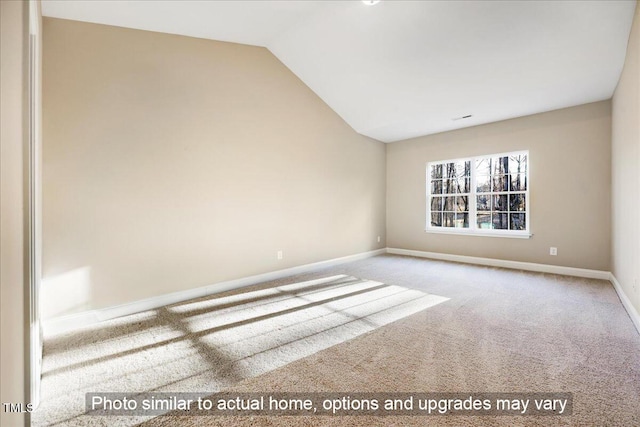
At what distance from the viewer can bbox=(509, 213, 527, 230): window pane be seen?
501 centimetres

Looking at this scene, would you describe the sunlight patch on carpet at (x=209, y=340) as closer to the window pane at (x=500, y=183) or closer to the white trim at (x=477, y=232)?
the white trim at (x=477, y=232)

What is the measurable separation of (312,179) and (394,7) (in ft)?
8.53

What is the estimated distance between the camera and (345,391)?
1.76 m

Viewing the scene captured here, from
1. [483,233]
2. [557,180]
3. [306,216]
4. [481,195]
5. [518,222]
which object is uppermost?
[557,180]

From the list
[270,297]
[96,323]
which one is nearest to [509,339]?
[270,297]

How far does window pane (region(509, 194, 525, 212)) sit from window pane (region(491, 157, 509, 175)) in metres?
0.46

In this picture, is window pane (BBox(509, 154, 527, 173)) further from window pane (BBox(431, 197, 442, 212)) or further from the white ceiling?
window pane (BBox(431, 197, 442, 212))

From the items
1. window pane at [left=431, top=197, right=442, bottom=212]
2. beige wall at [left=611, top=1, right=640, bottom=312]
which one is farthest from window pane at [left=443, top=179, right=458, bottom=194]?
beige wall at [left=611, top=1, right=640, bottom=312]

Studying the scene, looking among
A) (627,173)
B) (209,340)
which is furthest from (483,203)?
(209,340)

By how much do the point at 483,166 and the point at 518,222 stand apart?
117cm

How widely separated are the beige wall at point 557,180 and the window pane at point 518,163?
0.17 meters

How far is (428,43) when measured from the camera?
3.51 m

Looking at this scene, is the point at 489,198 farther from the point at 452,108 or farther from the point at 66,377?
the point at 66,377

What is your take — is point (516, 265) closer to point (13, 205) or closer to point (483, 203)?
point (483, 203)
